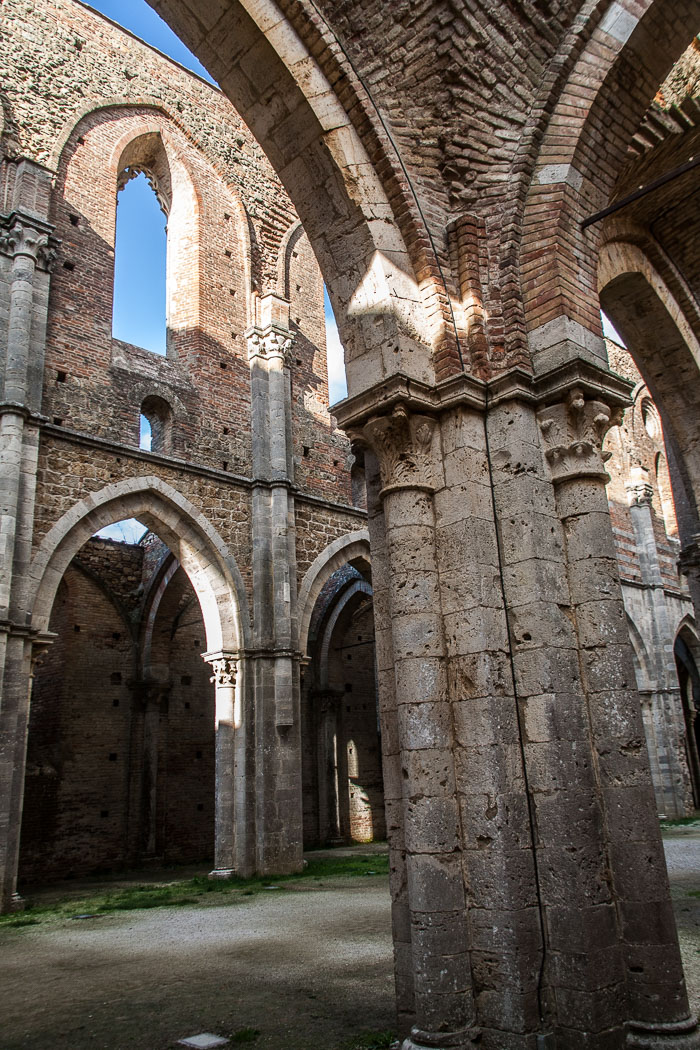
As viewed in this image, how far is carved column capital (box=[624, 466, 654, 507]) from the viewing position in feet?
65.6

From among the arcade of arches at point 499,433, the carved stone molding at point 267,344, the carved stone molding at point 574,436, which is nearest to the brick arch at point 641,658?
the carved stone molding at point 267,344

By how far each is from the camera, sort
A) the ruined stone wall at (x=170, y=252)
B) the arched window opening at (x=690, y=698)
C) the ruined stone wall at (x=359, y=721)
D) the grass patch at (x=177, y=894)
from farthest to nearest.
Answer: the arched window opening at (x=690, y=698)
the ruined stone wall at (x=359, y=721)
the ruined stone wall at (x=170, y=252)
the grass patch at (x=177, y=894)

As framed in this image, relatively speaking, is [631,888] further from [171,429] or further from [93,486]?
[171,429]

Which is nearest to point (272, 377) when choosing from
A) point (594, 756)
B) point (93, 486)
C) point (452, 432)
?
point (93, 486)

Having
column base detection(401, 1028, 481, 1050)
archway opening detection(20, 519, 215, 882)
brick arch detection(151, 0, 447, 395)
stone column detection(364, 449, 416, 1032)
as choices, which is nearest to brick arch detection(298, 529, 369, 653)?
archway opening detection(20, 519, 215, 882)

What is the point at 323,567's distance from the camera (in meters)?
13.5

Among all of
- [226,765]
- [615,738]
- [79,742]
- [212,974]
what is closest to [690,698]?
[226,765]

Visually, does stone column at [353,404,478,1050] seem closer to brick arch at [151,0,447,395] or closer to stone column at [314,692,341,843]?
brick arch at [151,0,447,395]

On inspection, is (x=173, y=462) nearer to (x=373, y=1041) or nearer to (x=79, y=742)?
(x=79, y=742)

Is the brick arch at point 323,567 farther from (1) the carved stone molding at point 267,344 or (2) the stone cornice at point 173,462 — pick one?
(1) the carved stone molding at point 267,344

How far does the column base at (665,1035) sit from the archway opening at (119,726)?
12.4 m

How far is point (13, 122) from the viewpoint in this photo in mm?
11680

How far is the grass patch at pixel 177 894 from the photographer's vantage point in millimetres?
9086

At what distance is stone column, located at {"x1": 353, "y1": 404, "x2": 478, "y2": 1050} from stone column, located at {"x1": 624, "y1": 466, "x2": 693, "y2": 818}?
15751 mm
